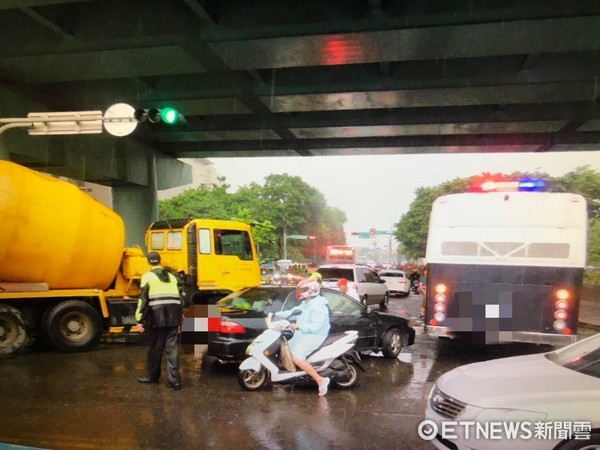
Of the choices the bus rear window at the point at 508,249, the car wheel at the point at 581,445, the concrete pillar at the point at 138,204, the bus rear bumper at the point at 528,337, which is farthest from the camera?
the concrete pillar at the point at 138,204

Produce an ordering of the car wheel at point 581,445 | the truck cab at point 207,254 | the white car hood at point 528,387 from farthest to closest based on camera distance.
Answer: the truck cab at point 207,254, the white car hood at point 528,387, the car wheel at point 581,445

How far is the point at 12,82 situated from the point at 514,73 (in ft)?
39.2

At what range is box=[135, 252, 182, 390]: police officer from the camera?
21.6 ft

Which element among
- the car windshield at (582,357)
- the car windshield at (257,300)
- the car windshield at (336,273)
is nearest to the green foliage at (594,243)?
the car windshield at (336,273)

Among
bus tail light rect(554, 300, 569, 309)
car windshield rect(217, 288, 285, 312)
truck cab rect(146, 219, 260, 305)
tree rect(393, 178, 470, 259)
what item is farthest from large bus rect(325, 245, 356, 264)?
bus tail light rect(554, 300, 569, 309)

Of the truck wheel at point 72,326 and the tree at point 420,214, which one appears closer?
the truck wheel at point 72,326

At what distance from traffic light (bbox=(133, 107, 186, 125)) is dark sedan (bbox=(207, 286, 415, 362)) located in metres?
2.83

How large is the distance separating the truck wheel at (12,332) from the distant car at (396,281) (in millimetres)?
18047

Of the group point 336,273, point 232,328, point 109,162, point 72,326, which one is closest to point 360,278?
point 336,273

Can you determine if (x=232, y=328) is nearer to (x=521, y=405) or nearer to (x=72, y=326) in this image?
(x=72, y=326)

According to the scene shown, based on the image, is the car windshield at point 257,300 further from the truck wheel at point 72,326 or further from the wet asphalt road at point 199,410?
the truck wheel at point 72,326

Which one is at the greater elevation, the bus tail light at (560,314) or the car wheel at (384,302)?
the bus tail light at (560,314)

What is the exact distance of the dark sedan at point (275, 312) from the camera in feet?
23.3

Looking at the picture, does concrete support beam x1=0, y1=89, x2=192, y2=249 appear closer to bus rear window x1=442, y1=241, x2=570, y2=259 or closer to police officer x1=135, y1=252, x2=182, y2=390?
police officer x1=135, y1=252, x2=182, y2=390
